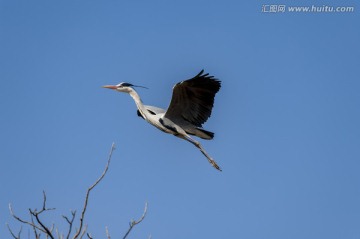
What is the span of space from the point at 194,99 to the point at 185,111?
0.97ft

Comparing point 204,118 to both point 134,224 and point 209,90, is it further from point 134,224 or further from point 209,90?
point 134,224

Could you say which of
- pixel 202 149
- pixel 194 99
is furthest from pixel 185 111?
pixel 202 149

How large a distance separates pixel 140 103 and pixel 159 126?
494 mm

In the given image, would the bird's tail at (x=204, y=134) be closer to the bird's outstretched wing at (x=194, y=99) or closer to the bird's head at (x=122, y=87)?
the bird's outstretched wing at (x=194, y=99)

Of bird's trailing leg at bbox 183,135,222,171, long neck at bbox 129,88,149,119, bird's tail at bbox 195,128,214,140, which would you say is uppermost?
long neck at bbox 129,88,149,119

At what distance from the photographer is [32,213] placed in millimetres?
4906

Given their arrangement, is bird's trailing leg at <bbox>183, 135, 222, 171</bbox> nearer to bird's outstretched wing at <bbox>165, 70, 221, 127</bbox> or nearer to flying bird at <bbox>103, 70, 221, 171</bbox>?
flying bird at <bbox>103, 70, 221, 171</bbox>

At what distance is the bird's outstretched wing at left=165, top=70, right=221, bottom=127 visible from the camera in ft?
30.8

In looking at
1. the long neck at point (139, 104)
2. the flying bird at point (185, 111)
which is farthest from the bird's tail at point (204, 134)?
the long neck at point (139, 104)

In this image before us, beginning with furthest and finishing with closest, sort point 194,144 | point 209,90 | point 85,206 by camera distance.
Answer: point 194,144 → point 209,90 → point 85,206

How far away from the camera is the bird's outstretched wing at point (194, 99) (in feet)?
30.8

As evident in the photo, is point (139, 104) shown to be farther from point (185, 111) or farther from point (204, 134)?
point (204, 134)

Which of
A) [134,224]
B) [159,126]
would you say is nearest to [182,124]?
[159,126]

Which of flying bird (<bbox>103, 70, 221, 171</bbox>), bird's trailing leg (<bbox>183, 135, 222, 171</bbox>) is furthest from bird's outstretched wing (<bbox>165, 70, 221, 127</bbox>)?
bird's trailing leg (<bbox>183, 135, 222, 171</bbox>)
